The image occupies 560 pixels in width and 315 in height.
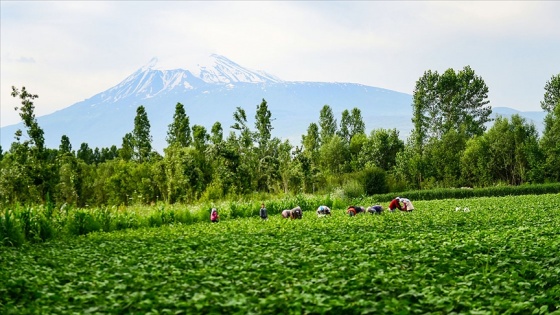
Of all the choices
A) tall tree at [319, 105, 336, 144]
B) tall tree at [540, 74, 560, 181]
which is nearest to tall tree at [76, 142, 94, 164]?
tall tree at [319, 105, 336, 144]

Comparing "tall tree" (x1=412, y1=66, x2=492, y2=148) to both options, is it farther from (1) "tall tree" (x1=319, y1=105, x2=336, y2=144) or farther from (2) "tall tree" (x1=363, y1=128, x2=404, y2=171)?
(1) "tall tree" (x1=319, y1=105, x2=336, y2=144)

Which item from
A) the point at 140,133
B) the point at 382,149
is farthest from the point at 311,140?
the point at 140,133

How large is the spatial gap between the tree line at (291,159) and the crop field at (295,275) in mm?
17643

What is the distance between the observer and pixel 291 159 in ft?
147

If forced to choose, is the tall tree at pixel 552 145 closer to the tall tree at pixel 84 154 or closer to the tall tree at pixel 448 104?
the tall tree at pixel 448 104

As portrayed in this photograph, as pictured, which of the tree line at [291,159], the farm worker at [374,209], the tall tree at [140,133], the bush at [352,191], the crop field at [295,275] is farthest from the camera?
the tall tree at [140,133]

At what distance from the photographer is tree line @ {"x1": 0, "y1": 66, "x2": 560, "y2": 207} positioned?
3192cm

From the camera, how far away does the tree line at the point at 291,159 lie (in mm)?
31922

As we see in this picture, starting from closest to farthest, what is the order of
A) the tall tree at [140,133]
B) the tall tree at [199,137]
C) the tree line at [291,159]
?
1. the tree line at [291,159]
2. the tall tree at [199,137]
3. the tall tree at [140,133]

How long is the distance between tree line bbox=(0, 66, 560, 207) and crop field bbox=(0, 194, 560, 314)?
17643 mm

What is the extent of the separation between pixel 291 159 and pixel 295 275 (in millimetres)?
37361

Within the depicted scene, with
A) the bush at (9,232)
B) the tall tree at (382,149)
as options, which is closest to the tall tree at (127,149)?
the tall tree at (382,149)

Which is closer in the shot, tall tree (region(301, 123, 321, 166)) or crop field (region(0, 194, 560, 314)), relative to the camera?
crop field (region(0, 194, 560, 314))

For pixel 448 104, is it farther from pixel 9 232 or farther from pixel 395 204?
pixel 9 232
